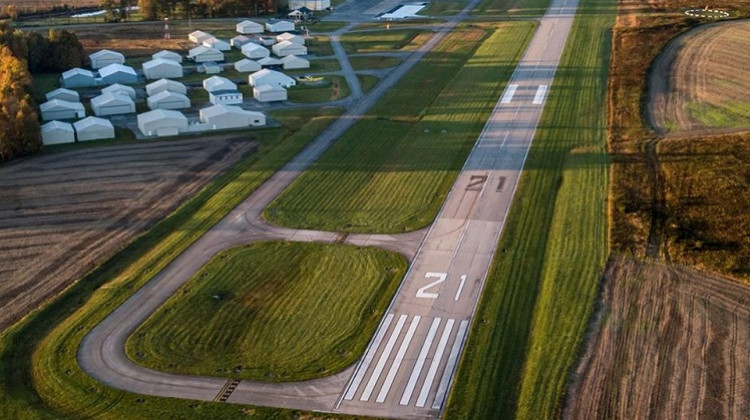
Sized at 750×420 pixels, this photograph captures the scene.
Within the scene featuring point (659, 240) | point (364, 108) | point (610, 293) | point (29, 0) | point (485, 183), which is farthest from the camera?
point (29, 0)

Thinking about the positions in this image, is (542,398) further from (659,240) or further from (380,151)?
(380,151)

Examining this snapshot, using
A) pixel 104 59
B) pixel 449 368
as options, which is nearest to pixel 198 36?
pixel 104 59

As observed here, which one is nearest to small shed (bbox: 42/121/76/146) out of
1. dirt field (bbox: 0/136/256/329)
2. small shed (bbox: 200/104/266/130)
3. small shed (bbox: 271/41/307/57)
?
dirt field (bbox: 0/136/256/329)

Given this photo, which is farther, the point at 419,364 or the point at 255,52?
the point at 255,52

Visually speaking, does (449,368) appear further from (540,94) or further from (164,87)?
(164,87)

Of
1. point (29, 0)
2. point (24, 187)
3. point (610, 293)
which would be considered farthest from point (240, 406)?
point (29, 0)

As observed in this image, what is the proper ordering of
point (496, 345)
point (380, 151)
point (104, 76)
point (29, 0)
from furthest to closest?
point (29, 0) → point (104, 76) → point (380, 151) → point (496, 345)
